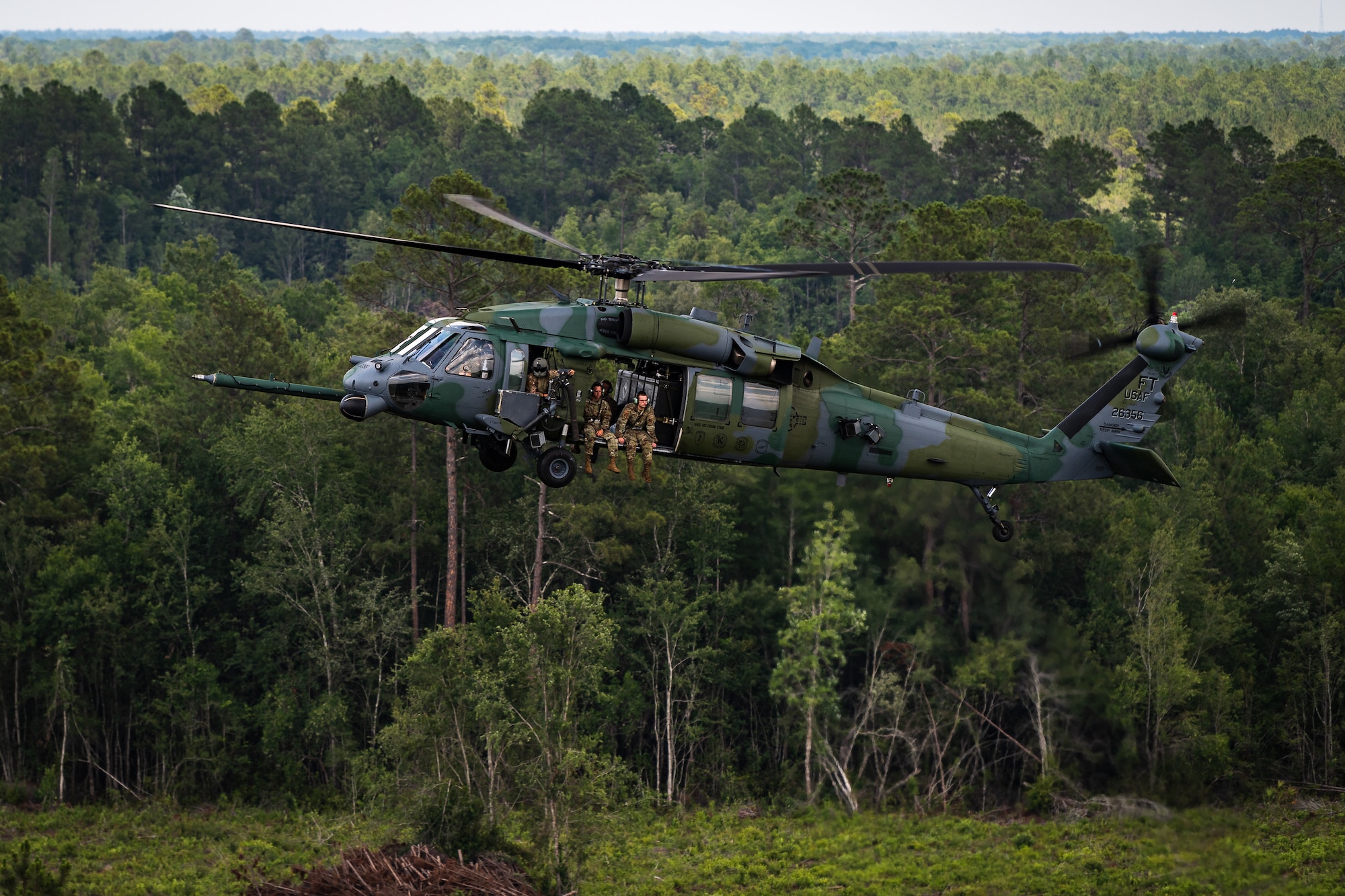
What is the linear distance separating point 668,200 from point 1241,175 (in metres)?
48.0

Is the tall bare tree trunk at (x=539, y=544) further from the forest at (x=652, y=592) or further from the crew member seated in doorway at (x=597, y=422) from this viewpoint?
the crew member seated in doorway at (x=597, y=422)

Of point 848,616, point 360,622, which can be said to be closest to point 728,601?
point 848,616

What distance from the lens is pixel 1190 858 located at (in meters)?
21.6

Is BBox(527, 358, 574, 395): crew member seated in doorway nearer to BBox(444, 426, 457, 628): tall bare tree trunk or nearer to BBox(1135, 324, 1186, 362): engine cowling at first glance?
BBox(1135, 324, 1186, 362): engine cowling

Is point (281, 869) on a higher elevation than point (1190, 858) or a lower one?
lower

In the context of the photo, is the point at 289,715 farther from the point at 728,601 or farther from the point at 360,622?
the point at 728,601

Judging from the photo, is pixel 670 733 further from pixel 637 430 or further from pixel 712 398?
pixel 637 430

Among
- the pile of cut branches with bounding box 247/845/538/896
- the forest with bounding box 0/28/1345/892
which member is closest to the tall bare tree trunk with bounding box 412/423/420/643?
the forest with bounding box 0/28/1345/892

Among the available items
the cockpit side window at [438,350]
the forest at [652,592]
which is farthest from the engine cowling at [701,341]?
the forest at [652,592]

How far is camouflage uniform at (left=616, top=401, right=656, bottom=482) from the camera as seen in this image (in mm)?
22172

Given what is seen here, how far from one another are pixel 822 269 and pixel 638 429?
4.02 m

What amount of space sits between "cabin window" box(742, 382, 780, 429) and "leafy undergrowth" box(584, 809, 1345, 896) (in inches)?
671

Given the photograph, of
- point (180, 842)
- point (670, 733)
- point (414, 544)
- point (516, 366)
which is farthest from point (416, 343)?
point (670, 733)

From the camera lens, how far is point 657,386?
2259 cm
